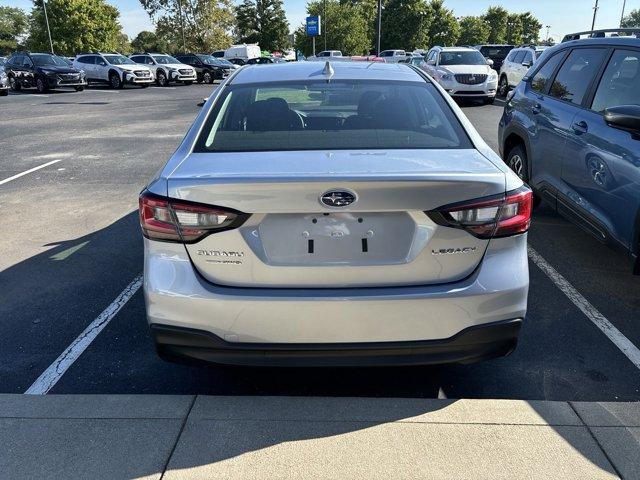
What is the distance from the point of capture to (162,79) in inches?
1288

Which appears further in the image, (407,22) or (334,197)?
(407,22)

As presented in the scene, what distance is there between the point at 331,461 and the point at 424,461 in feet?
1.33

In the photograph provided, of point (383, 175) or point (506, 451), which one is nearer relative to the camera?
point (383, 175)

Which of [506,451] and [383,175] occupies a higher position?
[383,175]

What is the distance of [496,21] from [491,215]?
415ft

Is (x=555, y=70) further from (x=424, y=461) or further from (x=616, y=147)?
(x=424, y=461)

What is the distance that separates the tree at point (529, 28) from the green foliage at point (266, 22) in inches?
2402

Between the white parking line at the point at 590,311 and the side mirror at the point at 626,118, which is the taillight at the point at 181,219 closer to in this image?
the white parking line at the point at 590,311

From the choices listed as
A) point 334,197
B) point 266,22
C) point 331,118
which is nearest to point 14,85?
point 331,118

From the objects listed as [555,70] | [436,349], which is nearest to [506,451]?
[436,349]

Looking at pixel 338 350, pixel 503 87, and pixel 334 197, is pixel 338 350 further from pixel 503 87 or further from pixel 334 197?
pixel 503 87

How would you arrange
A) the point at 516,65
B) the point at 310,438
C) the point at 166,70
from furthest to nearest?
the point at 166,70, the point at 516,65, the point at 310,438

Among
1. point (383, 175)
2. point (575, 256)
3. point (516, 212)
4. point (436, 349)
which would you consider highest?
point (383, 175)

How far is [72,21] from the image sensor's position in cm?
6244
